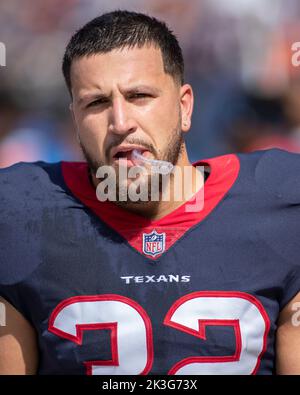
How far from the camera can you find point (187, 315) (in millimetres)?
1253

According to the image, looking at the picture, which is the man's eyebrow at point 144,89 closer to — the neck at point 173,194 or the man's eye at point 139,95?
the man's eye at point 139,95

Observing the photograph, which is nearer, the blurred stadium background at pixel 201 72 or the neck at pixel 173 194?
the neck at pixel 173 194

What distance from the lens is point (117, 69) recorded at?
4.19 feet

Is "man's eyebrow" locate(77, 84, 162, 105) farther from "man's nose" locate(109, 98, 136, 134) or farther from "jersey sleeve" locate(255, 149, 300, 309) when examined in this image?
"jersey sleeve" locate(255, 149, 300, 309)

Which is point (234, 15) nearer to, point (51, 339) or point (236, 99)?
point (236, 99)

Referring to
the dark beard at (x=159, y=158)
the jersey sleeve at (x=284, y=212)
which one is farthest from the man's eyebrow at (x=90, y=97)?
the jersey sleeve at (x=284, y=212)

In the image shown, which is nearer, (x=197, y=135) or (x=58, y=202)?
(x=58, y=202)

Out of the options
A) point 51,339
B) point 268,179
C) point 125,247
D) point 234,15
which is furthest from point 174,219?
point 234,15

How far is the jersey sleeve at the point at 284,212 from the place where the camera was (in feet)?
4.25

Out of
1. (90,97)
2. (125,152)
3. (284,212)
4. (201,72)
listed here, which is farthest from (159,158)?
(201,72)

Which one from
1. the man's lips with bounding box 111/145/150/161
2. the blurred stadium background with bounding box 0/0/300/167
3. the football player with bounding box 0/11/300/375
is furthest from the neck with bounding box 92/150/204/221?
the blurred stadium background with bounding box 0/0/300/167

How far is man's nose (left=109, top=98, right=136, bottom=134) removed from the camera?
1240 mm

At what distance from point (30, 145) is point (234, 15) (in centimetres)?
103

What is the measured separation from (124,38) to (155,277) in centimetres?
49
